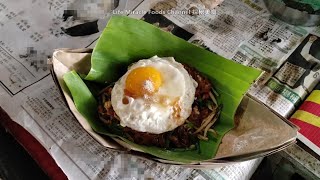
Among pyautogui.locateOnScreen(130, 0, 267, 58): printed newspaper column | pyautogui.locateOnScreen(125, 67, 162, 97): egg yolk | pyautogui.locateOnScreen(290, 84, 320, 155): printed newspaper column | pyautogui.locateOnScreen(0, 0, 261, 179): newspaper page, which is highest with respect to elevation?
pyautogui.locateOnScreen(125, 67, 162, 97): egg yolk

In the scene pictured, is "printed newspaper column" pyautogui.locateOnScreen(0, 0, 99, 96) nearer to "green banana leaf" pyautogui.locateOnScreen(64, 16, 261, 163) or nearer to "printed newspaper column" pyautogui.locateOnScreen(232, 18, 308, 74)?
"green banana leaf" pyautogui.locateOnScreen(64, 16, 261, 163)

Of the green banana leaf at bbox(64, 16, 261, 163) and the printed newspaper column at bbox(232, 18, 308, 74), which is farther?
the printed newspaper column at bbox(232, 18, 308, 74)

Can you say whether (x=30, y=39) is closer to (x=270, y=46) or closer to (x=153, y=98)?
(x=153, y=98)

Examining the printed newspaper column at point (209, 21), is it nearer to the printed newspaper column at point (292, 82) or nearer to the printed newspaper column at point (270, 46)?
the printed newspaper column at point (270, 46)

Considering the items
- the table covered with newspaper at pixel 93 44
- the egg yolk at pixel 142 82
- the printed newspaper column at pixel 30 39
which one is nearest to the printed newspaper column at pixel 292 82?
the table covered with newspaper at pixel 93 44

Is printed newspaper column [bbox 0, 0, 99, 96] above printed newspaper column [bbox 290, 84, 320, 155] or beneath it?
beneath

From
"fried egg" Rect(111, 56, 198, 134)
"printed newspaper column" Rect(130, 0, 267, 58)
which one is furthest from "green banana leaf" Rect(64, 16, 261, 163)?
"printed newspaper column" Rect(130, 0, 267, 58)

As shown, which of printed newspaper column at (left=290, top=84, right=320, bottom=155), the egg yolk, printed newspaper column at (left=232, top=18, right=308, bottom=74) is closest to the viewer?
the egg yolk

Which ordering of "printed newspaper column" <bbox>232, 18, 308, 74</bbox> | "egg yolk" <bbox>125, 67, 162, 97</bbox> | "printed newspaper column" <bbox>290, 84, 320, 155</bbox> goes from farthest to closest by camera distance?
"printed newspaper column" <bbox>232, 18, 308, 74</bbox>, "printed newspaper column" <bbox>290, 84, 320, 155</bbox>, "egg yolk" <bbox>125, 67, 162, 97</bbox>
